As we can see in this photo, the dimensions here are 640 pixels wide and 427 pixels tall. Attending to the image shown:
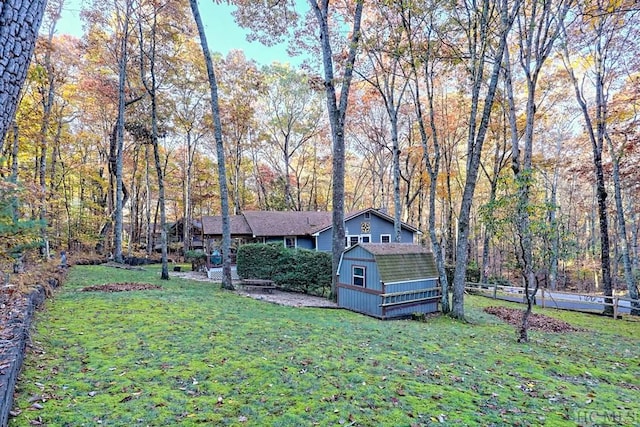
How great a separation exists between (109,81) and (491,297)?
25077 mm

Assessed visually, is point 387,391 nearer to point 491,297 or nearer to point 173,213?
point 491,297

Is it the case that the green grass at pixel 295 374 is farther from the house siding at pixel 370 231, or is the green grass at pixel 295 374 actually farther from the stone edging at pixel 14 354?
the house siding at pixel 370 231

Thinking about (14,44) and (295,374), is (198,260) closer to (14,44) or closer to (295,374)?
(295,374)

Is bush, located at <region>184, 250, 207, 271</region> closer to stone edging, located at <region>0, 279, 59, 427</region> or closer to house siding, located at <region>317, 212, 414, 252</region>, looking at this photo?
house siding, located at <region>317, 212, 414, 252</region>

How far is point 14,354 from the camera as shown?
11.5 feet

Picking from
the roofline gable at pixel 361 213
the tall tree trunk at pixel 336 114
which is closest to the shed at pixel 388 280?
the tall tree trunk at pixel 336 114

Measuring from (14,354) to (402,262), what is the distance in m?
9.77

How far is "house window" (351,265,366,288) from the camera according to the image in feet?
35.4

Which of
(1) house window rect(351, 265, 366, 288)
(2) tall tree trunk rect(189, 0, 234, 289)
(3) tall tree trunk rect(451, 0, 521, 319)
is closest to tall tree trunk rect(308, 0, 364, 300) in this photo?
(1) house window rect(351, 265, 366, 288)

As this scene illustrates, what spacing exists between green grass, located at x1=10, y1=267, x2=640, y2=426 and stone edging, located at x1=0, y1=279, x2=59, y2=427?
0.57 feet

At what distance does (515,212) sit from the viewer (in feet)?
23.4

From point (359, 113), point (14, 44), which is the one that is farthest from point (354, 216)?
point (14, 44)

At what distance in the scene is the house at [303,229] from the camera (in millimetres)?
19359

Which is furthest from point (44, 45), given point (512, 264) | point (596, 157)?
point (596, 157)
